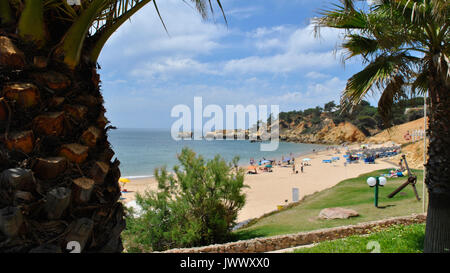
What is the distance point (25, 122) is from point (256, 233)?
9.10 meters

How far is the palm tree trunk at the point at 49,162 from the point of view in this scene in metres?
1.54

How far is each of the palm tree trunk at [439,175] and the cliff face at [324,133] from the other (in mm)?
82481

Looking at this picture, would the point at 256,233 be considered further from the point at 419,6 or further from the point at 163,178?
the point at 419,6

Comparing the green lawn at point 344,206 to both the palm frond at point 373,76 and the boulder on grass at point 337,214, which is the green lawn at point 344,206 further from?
the palm frond at point 373,76

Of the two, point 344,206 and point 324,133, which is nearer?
point 344,206

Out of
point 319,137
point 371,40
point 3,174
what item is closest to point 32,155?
point 3,174

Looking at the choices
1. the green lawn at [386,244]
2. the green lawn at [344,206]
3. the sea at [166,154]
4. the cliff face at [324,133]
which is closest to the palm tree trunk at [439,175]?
the green lawn at [386,244]

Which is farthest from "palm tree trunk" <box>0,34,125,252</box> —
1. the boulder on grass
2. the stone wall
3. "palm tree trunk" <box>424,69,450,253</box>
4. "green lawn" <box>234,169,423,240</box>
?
the boulder on grass

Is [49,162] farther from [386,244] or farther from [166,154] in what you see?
[166,154]

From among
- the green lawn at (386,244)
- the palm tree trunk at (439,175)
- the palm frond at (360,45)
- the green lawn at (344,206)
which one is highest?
the palm frond at (360,45)

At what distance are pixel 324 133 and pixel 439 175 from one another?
94638 millimetres

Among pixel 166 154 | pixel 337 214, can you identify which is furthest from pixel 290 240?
pixel 166 154

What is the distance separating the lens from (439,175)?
175 inches

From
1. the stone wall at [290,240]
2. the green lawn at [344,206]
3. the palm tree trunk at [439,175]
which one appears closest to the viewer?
the palm tree trunk at [439,175]
